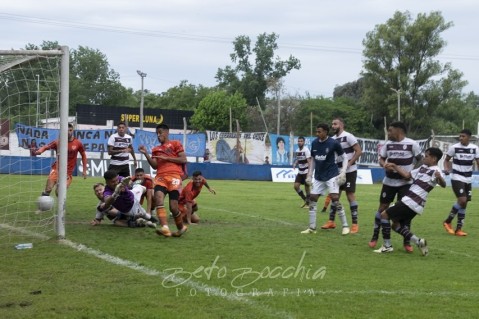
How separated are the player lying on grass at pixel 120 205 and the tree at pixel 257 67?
241 ft

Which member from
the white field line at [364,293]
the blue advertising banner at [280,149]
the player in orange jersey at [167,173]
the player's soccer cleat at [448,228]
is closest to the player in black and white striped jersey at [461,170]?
the player's soccer cleat at [448,228]

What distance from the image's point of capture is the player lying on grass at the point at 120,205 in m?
12.0

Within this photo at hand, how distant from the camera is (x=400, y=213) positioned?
9836 mm

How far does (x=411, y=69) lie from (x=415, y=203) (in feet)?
202

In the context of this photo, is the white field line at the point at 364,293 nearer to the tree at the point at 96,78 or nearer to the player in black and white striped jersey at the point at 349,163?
the player in black and white striped jersey at the point at 349,163

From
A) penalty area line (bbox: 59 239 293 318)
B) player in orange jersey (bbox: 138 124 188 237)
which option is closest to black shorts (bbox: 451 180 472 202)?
player in orange jersey (bbox: 138 124 188 237)

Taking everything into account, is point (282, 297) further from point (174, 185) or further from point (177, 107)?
Result: point (177, 107)

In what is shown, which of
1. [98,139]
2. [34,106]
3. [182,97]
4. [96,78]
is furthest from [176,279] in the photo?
[96,78]

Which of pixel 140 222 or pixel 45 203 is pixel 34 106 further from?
pixel 140 222

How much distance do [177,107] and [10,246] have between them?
84673mm

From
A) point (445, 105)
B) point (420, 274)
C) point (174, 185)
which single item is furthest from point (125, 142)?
point (445, 105)

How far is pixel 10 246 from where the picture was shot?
9898 mm

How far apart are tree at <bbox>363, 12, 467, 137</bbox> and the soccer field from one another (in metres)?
57.5

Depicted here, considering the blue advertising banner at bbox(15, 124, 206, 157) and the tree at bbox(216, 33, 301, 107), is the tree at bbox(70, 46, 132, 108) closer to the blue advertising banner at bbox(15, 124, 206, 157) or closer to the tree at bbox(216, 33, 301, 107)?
the tree at bbox(216, 33, 301, 107)
